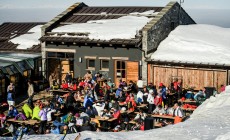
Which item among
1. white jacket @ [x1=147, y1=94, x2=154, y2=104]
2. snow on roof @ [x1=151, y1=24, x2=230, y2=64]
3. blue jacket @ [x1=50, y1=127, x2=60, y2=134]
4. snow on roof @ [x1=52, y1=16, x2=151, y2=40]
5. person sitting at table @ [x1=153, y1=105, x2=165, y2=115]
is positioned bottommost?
blue jacket @ [x1=50, y1=127, x2=60, y2=134]

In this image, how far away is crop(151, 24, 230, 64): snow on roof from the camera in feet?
79.5

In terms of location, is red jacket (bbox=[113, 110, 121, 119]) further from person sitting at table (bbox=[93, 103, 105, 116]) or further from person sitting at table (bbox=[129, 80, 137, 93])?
person sitting at table (bbox=[129, 80, 137, 93])

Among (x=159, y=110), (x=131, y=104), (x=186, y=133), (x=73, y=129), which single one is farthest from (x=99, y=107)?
(x=186, y=133)

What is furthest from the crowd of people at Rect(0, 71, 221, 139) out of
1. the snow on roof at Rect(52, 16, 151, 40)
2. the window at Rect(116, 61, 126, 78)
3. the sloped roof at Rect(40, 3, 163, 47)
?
the sloped roof at Rect(40, 3, 163, 47)

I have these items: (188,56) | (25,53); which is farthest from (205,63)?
(25,53)

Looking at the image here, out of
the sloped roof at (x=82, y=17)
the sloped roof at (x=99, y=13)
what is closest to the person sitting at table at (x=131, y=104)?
the sloped roof at (x=82, y=17)

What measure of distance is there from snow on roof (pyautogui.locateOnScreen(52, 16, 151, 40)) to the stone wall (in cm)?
94

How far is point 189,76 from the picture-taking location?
24.6 metres

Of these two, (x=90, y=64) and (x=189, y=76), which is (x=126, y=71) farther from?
(x=189, y=76)

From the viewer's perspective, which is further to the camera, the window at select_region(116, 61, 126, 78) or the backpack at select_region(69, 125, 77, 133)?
the window at select_region(116, 61, 126, 78)

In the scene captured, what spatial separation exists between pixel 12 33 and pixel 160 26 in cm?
1313

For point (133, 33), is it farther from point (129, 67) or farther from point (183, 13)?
point (183, 13)

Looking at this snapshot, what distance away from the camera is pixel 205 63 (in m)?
23.8

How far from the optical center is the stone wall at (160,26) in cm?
2567
